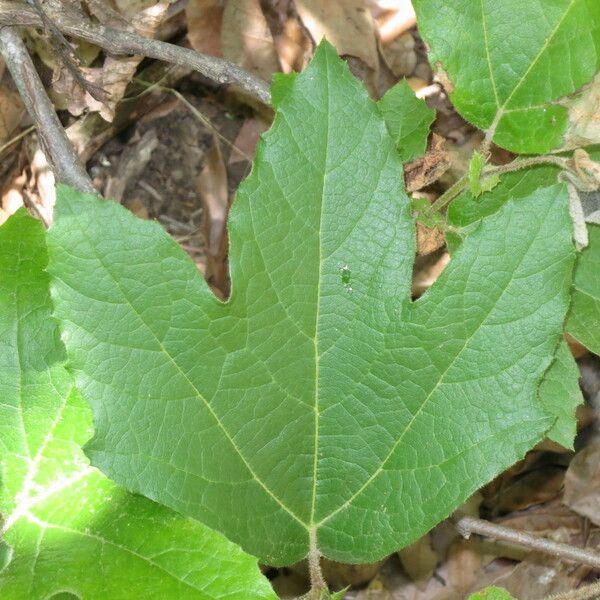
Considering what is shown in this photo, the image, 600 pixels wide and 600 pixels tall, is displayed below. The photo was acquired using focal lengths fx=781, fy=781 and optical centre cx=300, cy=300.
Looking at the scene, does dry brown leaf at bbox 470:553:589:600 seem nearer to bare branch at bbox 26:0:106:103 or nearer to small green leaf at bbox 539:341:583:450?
small green leaf at bbox 539:341:583:450

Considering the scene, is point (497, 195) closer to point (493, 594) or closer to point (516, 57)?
point (516, 57)

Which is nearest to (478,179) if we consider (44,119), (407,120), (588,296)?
(407,120)

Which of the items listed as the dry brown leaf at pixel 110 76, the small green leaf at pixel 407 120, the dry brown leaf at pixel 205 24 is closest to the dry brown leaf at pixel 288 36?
the dry brown leaf at pixel 205 24

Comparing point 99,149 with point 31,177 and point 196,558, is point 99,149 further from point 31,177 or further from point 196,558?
→ point 196,558

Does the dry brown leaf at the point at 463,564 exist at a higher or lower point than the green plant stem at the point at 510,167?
lower

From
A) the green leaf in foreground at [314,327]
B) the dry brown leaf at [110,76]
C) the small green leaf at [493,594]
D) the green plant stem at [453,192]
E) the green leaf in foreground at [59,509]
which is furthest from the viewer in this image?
the dry brown leaf at [110,76]

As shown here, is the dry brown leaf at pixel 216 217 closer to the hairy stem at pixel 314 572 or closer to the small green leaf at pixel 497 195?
the small green leaf at pixel 497 195

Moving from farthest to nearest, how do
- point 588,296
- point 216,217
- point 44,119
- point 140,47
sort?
1. point 216,217
2. point 140,47
3. point 44,119
4. point 588,296
